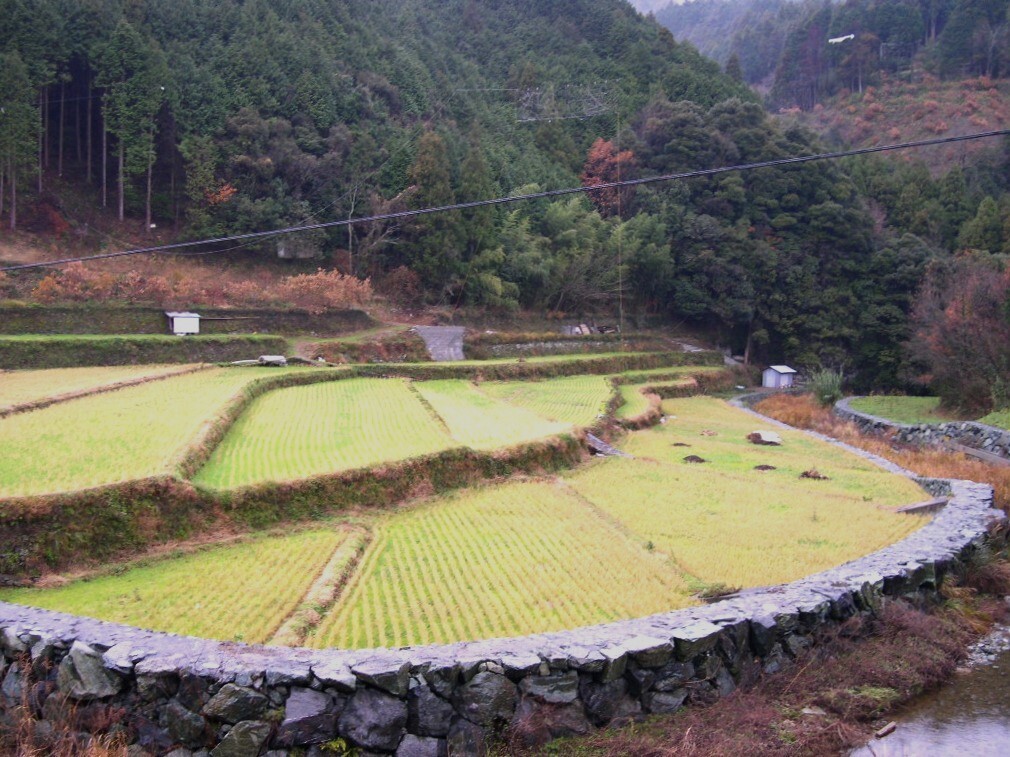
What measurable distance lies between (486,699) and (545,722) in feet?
1.83

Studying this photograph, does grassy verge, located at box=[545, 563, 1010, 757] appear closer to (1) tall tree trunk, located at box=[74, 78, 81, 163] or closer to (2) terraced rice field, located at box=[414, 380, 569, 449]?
(2) terraced rice field, located at box=[414, 380, 569, 449]

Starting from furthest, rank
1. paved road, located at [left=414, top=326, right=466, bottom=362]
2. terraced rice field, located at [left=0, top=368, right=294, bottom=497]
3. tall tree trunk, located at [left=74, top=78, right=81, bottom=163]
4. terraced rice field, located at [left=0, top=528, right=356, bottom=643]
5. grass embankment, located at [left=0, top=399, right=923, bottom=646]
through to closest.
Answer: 1. tall tree trunk, located at [left=74, top=78, right=81, bottom=163]
2. paved road, located at [left=414, top=326, right=466, bottom=362]
3. terraced rice field, located at [left=0, top=368, right=294, bottom=497]
4. grass embankment, located at [left=0, top=399, right=923, bottom=646]
5. terraced rice field, located at [left=0, top=528, right=356, bottom=643]

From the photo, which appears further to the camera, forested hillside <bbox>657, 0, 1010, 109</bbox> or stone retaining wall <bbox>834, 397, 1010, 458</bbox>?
forested hillside <bbox>657, 0, 1010, 109</bbox>

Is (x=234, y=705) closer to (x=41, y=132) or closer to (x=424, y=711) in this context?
(x=424, y=711)

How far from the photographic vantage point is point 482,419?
17656mm

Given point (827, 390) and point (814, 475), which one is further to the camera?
point (827, 390)

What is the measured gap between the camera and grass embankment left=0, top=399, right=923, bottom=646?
8.38 metres

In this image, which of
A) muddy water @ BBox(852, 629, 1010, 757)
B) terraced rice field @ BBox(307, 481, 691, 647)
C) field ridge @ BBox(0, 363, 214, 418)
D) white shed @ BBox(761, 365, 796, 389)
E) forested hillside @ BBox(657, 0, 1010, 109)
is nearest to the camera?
muddy water @ BBox(852, 629, 1010, 757)

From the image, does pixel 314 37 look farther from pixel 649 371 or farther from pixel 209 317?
pixel 649 371

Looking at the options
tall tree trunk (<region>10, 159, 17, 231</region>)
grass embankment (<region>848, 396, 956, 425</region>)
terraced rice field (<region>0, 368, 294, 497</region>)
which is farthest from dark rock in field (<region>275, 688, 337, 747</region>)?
tall tree trunk (<region>10, 159, 17, 231</region>)

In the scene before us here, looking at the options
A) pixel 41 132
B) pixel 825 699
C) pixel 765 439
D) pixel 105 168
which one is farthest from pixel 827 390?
pixel 41 132

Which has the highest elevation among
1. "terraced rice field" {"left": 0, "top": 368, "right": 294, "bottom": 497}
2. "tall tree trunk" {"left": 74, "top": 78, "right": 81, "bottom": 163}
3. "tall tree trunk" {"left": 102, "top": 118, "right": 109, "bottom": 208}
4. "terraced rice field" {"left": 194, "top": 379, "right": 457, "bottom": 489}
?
"tall tree trunk" {"left": 74, "top": 78, "right": 81, "bottom": 163}

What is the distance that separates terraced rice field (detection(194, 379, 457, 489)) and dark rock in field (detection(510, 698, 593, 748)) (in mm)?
5851

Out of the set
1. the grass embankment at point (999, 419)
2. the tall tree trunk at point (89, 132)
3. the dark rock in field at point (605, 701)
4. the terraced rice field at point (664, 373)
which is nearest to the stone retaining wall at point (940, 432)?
the grass embankment at point (999, 419)
